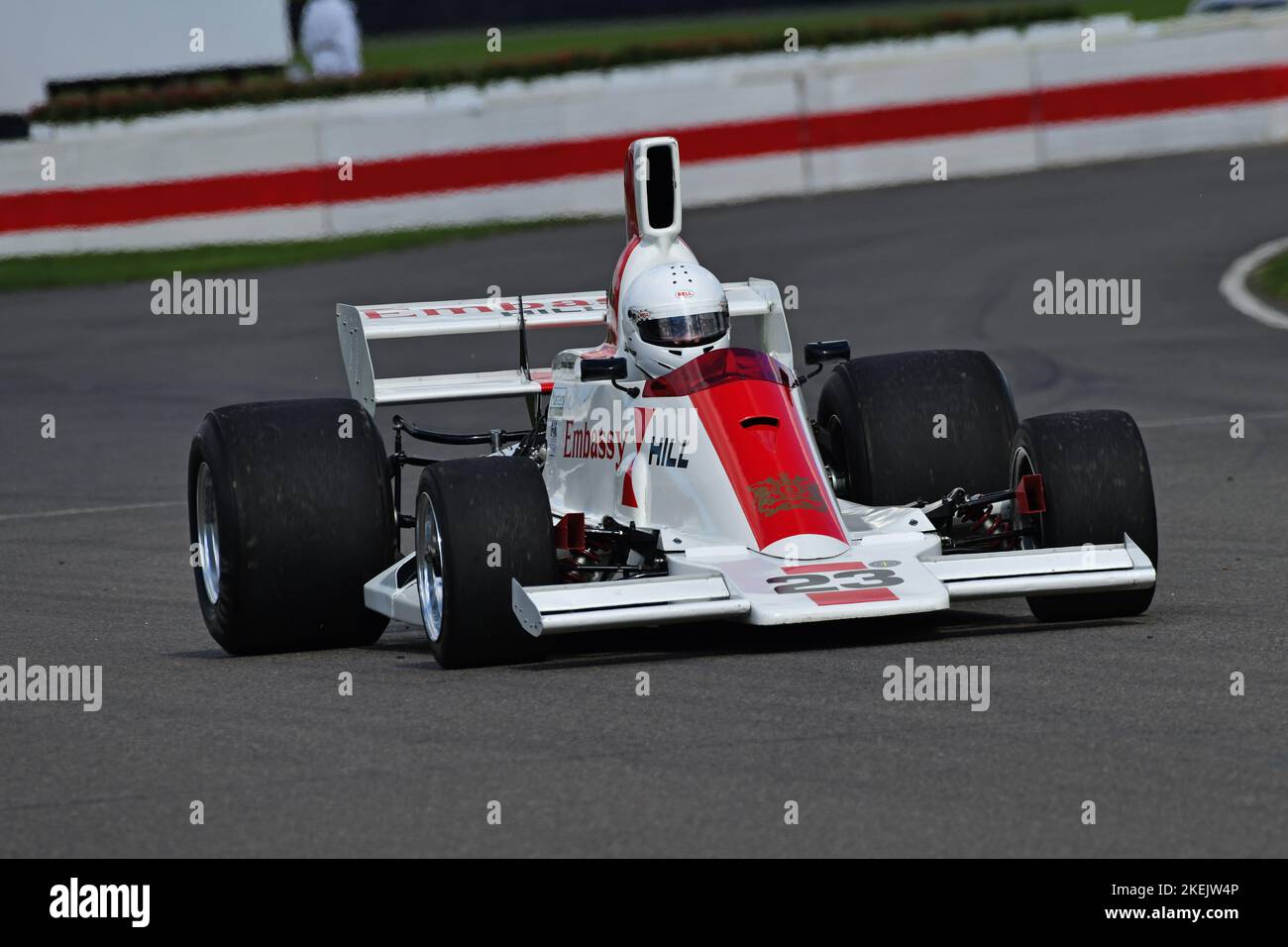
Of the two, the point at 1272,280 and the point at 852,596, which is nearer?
the point at 852,596

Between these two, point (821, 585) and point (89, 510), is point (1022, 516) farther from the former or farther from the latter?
point (89, 510)

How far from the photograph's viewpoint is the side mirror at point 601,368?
28.1 ft

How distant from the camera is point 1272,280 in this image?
17.9 metres

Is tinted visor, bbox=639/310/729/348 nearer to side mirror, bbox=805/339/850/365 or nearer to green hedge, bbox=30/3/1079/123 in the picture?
side mirror, bbox=805/339/850/365

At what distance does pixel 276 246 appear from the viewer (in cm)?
2191

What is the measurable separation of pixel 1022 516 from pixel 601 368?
5.17 feet

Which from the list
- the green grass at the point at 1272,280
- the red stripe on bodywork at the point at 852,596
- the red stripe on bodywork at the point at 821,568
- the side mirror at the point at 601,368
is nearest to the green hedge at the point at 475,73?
the green grass at the point at 1272,280

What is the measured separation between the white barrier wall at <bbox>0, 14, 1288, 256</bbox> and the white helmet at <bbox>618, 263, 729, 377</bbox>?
43.6 feet

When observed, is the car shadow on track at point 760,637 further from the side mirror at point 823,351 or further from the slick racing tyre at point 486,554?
the side mirror at point 823,351

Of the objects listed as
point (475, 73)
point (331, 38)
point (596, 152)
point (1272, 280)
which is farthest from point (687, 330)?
point (331, 38)

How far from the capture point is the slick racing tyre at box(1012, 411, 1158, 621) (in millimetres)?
8180
